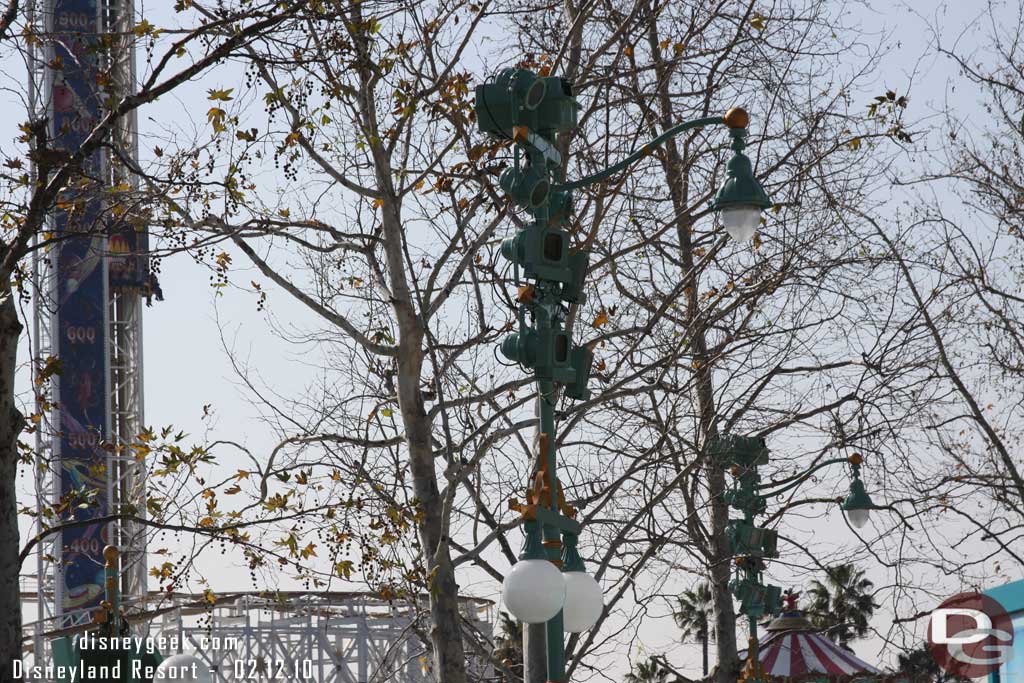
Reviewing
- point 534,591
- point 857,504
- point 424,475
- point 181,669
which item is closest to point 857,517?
point 857,504

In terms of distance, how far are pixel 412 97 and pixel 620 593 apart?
5.05 metres

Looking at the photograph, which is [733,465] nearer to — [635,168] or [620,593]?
[620,593]

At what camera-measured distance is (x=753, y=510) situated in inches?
548

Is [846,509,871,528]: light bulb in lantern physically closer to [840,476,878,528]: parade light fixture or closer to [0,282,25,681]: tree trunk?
[840,476,878,528]: parade light fixture

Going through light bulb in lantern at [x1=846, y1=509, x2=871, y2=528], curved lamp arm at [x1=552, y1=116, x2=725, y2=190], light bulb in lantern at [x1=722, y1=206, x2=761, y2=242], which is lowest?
light bulb in lantern at [x1=846, y1=509, x2=871, y2=528]

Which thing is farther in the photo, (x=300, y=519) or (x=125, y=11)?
(x=300, y=519)

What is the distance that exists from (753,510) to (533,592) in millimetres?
7596

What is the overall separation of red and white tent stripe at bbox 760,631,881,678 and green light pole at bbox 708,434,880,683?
1434 centimetres

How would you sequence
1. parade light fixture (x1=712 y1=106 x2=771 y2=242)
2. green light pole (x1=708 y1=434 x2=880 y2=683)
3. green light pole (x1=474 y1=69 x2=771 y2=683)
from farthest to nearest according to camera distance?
green light pole (x1=708 y1=434 x2=880 y2=683), parade light fixture (x1=712 y1=106 x2=771 y2=242), green light pole (x1=474 y1=69 x2=771 y2=683)

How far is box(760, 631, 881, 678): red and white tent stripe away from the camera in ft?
92.8

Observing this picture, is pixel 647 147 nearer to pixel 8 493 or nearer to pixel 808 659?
pixel 8 493

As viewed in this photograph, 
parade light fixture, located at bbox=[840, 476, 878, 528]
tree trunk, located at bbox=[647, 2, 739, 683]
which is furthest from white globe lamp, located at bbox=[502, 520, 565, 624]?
parade light fixture, located at bbox=[840, 476, 878, 528]

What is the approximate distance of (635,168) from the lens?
46.5 feet

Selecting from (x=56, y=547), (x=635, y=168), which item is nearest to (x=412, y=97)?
(x=635, y=168)
